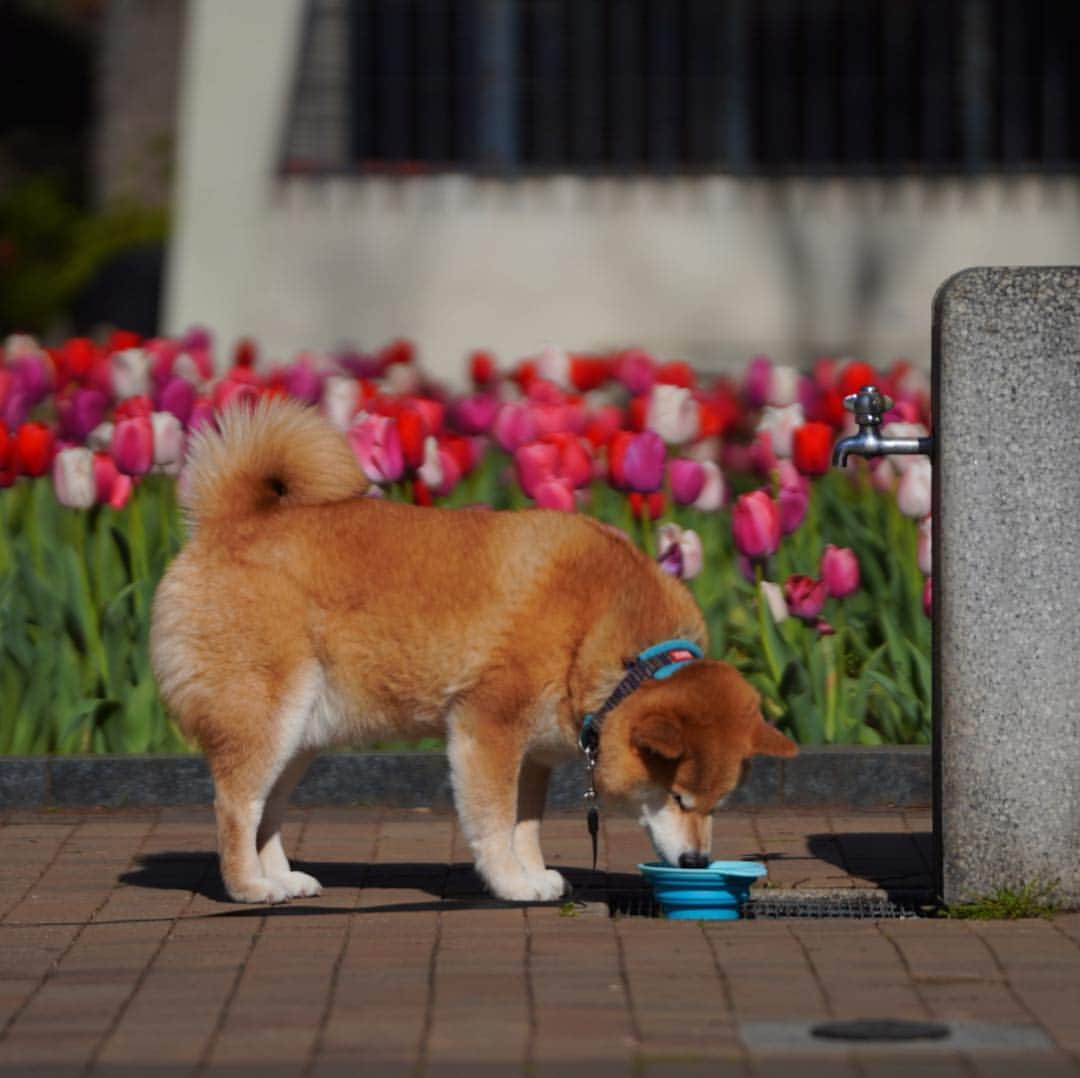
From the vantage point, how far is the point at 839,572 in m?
8.62

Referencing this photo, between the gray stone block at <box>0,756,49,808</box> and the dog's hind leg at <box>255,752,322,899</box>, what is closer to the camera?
the dog's hind leg at <box>255,752,322,899</box>

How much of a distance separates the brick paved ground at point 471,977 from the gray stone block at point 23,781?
1.74 feet

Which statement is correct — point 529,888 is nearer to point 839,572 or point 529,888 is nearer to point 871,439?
point 871,439

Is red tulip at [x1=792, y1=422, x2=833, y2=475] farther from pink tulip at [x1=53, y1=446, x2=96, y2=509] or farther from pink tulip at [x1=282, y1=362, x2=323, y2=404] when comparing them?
pink tulip at [x1=53, y1=446, x2=96, y2=509]

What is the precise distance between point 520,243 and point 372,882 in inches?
389

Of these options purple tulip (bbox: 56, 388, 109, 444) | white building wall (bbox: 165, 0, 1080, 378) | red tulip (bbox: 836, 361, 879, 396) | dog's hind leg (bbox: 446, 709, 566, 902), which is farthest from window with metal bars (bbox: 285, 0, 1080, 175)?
dog's hind leg (bbox: 446, 709, 566, 902)

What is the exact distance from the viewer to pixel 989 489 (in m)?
6.59

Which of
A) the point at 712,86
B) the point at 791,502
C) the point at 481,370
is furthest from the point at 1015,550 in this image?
the point at 712,86

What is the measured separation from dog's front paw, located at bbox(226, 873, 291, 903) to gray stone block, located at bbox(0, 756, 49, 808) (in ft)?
5.28

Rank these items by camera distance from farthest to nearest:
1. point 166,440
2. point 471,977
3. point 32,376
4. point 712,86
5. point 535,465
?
point 712,86 < point 32,376 < point 166,440 < point 535,465 < point 471,977

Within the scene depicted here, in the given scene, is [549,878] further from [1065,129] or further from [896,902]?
[1065,129]

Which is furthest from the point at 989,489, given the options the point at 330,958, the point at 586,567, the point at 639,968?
the point at 330,958

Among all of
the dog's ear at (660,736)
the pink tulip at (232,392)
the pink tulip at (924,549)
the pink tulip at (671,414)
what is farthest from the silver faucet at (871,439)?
the pink tulip at (232,392)

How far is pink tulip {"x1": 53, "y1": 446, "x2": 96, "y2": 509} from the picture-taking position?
8906 mm
